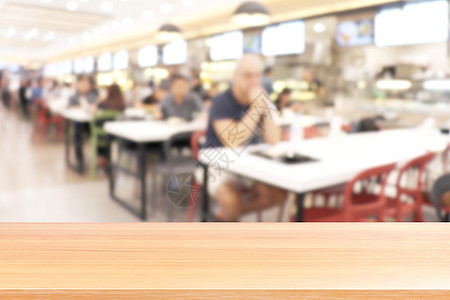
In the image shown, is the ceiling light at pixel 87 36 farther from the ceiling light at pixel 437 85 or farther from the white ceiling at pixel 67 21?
the ceiling light at pixel 437 85

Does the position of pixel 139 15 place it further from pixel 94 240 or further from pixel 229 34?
pixel 94 240

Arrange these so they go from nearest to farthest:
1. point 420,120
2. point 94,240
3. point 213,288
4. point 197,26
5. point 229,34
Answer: point 213,288 → point 94,240 → point 229,34 → point 197,26 → point 420,120

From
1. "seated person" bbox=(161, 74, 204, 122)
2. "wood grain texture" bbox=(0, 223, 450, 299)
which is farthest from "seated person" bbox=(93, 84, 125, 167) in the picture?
"wood grain texture" bbox=(0, 223, 450, 299)

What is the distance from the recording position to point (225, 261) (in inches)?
18.8

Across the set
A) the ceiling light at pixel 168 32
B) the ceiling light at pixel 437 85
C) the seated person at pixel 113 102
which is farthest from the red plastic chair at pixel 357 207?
the seated person at pixel 113 102

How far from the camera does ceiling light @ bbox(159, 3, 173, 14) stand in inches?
36.6

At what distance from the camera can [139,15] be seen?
911mm

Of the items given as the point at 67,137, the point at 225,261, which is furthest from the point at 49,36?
the point at 67,137

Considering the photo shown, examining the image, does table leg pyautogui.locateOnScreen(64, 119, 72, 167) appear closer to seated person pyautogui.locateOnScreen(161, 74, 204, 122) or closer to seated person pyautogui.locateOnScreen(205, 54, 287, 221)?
seated person pyautogui.locateOnScreen(161, 74, 204, 122)

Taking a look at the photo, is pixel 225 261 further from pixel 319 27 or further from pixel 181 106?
pixel 319 27

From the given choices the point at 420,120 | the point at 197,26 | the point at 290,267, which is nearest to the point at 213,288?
the point at 290,267

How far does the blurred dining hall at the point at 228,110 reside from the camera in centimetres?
83

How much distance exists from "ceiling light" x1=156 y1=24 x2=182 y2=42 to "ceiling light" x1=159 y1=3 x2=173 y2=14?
0.20 ft

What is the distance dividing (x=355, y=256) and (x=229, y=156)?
0.31m
